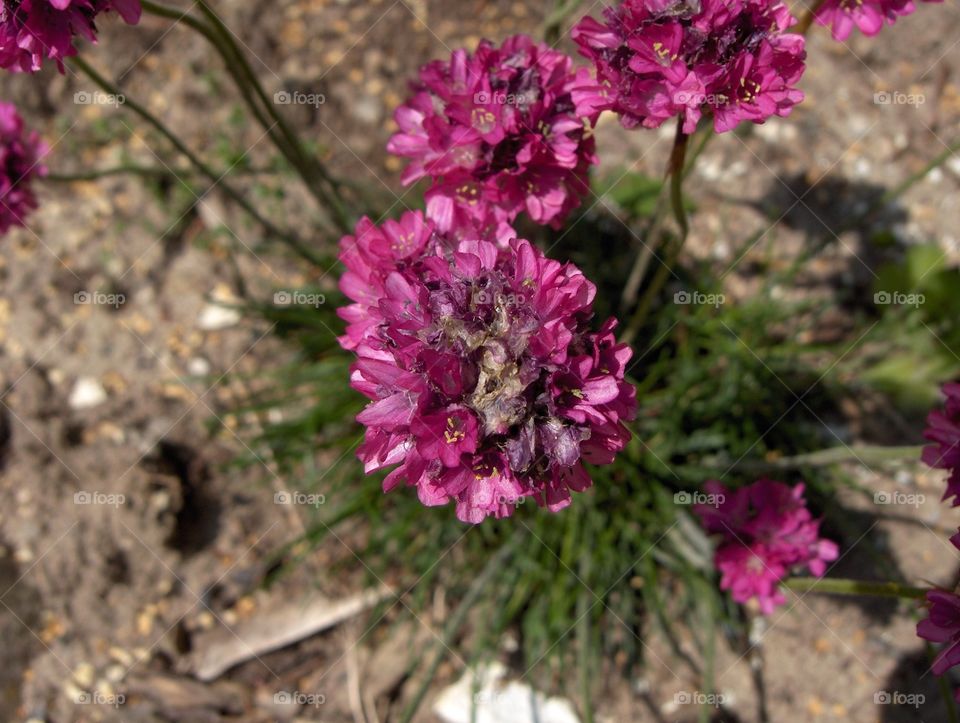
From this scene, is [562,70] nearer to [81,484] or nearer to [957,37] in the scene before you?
[81,484]

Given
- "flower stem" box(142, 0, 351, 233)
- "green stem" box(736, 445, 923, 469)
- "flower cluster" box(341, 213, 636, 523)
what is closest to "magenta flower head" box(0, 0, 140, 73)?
"flower stem" box(142, 0, 351, 233)

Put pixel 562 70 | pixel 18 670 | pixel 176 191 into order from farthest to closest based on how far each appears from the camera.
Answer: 1. pixel 176 191
2. pixel 18 670
3. pixel 562 70

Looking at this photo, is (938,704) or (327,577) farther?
(327,577)

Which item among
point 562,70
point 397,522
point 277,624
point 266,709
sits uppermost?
point 562,70

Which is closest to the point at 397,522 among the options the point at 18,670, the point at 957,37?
the point at 18,670

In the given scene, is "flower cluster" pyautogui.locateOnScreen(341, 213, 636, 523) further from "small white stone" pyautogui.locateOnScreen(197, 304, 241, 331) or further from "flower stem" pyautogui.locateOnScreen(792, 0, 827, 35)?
"small white stone" pyautogui.locateOnScreen(197, 304, 241, 331)

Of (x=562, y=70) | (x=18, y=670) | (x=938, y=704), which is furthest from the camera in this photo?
(x=18, y=670)
